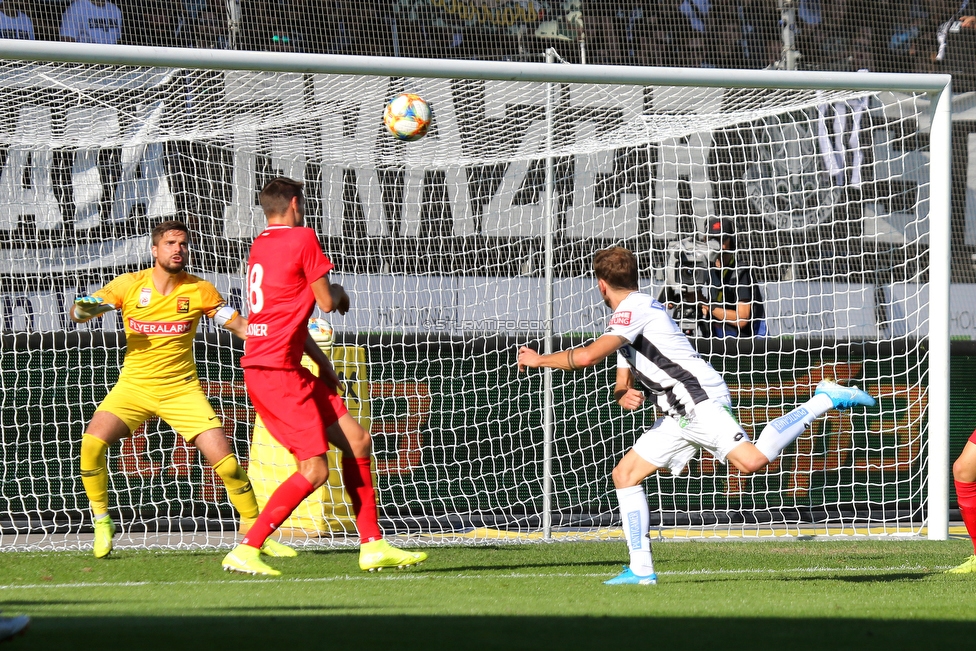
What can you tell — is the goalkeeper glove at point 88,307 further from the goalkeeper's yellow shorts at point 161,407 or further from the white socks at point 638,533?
the white socks at point 638,533

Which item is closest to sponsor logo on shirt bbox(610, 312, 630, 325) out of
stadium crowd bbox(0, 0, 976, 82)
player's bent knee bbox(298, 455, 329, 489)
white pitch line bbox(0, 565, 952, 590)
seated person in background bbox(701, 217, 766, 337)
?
white pitch line bbox(0, 565, 952, 590)

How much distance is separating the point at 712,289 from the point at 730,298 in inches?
7.4

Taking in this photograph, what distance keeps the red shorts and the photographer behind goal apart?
14.6 feet

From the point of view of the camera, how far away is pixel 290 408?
19.1ft

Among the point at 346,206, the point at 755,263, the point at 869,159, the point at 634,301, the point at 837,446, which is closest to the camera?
the point at 634,301

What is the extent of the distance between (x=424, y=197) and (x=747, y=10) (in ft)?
20.4

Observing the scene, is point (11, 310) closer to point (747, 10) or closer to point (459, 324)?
point (459, 324)

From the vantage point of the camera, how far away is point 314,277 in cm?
576

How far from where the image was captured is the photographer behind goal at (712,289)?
9.62 meters

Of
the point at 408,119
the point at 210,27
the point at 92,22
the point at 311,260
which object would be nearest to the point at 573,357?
the point at 311,260

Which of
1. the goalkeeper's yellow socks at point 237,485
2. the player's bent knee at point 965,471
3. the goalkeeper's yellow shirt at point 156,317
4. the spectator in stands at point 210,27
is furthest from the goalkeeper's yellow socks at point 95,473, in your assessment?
the spectator in stands at point 210,27

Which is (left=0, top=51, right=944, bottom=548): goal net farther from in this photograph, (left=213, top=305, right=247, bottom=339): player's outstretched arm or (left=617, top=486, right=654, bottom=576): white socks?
(left=617, top=486, right=654, bottom=576): white socks

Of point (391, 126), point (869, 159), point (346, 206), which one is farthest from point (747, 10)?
point (391, 126)

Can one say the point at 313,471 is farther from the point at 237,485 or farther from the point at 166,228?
the point at 166,228
